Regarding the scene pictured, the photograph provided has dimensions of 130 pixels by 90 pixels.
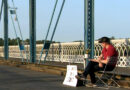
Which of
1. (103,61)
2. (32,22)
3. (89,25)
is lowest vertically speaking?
(103,61)

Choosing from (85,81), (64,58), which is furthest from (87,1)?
(64,58)

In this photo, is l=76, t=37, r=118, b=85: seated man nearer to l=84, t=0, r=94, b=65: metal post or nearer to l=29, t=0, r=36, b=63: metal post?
l=84, t=0, r=94, b=65: metal post

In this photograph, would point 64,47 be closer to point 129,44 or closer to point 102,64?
point 129,44

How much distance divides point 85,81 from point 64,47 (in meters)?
17.4

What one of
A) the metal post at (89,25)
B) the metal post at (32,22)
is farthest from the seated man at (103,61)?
the metal post at (32,22)

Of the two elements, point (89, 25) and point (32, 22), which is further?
point (32, 22)

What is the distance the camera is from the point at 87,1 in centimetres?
1220

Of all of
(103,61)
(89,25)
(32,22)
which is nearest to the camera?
(103,61)

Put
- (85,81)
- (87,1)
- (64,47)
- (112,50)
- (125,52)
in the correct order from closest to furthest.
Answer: (112,50)
(85,81)
(87,1)
(125,52)
(64,47)

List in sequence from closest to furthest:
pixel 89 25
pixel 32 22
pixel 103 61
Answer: pixel 103 61
pixel 89 25
pixel 32 22

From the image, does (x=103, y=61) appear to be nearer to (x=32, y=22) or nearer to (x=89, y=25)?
(x=89, y=25)

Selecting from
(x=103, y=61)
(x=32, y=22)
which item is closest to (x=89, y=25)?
(x=103, y=61)

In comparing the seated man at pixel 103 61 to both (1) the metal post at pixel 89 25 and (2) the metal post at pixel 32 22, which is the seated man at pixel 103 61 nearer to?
(1) the metal post at pixel 89 25

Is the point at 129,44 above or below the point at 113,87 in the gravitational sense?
above
